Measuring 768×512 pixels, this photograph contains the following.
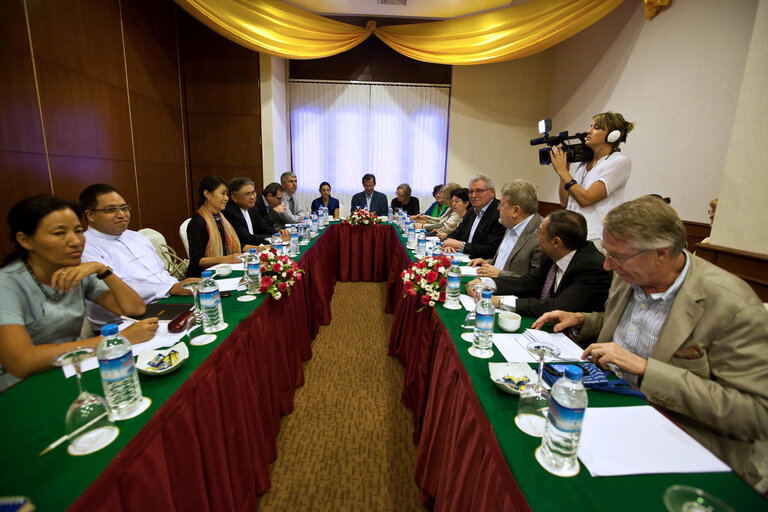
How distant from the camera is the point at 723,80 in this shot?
2.94m

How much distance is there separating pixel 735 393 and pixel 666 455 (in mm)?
331

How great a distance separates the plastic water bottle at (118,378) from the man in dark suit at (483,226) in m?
2.47

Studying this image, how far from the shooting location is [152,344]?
1.25 metres

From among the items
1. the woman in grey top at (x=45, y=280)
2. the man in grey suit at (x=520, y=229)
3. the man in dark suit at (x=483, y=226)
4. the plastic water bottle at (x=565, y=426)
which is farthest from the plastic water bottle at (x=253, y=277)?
the man in dark suit at (x=483, y=226)

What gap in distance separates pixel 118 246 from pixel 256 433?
1249mm

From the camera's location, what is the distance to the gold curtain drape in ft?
14.5

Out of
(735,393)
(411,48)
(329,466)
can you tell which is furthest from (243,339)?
(411,48)

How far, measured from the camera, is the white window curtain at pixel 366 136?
6180mm

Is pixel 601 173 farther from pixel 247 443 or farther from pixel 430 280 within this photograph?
Answer: pixel 247 443

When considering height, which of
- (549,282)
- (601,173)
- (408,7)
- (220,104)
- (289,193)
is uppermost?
(408,7)

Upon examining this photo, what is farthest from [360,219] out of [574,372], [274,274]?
[574,372]

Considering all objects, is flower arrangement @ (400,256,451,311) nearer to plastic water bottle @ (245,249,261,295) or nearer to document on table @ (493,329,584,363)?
document on table @ (493,329,584,363)

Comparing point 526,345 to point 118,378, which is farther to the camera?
point 526,345

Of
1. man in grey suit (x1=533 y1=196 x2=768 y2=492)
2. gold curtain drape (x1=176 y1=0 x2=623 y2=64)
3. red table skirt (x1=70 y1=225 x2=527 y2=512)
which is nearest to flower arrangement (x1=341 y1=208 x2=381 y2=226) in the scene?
red table skirt (x1=70 y1=225 x2=527 y2=512)
